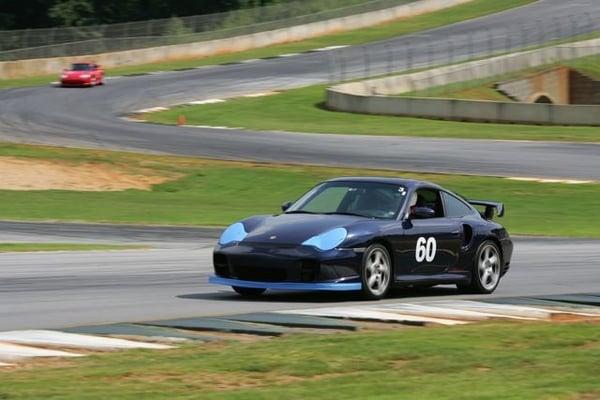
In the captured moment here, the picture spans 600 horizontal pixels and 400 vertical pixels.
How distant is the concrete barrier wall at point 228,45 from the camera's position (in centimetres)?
6681

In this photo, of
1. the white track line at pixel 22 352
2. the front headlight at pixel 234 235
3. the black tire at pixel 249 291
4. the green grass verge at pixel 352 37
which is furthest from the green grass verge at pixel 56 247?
the green grass verge at pixel 352 37

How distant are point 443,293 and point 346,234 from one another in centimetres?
230

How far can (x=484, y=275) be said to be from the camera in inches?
621

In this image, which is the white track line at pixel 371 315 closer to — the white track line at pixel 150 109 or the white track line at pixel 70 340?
the white track line at pixel 70 340

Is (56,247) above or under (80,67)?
under

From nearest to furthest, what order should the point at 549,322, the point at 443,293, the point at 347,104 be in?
the point at 549,322
the point at 443,293
the point at 347,104

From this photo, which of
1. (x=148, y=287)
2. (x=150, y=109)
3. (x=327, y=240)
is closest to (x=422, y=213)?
(x=327, y=240)

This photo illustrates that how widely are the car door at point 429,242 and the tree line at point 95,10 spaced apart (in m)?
74.0

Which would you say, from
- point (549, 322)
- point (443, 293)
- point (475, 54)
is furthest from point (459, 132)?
point (549, 322)

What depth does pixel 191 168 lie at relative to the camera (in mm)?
36000

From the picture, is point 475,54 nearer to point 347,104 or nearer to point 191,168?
point 347,104

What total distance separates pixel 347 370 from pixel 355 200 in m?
5.57

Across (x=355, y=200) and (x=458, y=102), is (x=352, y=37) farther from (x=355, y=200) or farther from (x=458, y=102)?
(x=355, y=200)

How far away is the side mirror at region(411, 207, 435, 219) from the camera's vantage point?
14883 millimetres
